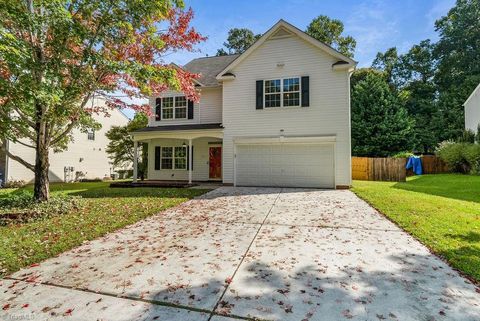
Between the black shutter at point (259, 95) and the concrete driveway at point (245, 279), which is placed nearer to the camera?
the concrete driveway at point (245, 279)

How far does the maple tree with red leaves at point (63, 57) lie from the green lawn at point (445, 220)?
7.89 m

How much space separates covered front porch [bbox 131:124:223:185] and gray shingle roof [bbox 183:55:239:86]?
122 inches

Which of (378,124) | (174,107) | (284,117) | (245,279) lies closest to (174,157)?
(174,107)

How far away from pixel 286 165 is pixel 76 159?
17.1 metres

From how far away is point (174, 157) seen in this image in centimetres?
1642

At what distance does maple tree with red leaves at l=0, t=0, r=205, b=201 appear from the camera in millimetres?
6152

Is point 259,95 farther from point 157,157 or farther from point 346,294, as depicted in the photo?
point 346,294

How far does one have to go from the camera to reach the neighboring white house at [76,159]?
54.8ft

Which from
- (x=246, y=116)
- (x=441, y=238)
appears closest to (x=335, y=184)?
(x=246, y=116)

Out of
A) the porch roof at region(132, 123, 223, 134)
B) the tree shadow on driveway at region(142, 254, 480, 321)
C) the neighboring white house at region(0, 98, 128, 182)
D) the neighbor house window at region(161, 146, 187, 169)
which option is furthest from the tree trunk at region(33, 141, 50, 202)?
the neighboring white house at region(0, 98, 128, 182)

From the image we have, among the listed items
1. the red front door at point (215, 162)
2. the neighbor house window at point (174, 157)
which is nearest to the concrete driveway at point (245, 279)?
the red front door at point (215, 162)

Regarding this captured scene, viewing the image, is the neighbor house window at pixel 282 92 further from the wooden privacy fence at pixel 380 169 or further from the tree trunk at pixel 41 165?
the tree trunk at pixel 41 165

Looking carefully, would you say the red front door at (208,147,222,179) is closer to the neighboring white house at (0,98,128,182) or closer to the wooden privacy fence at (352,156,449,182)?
the neighboring white house at (0,98,128,182)

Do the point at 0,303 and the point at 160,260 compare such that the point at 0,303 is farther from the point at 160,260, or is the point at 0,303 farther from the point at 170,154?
the point at 170,154
